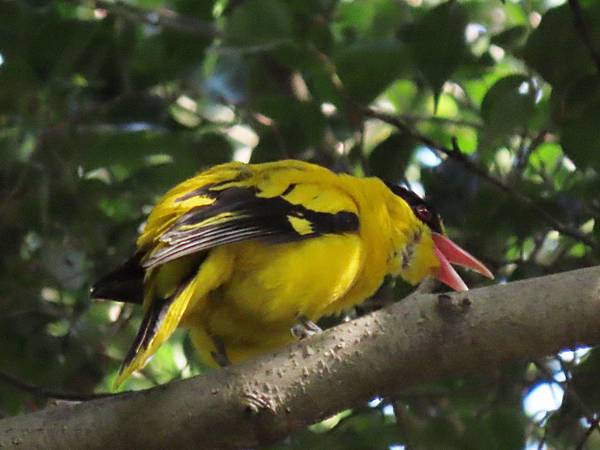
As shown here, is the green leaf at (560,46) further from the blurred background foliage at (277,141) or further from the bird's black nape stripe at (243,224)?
the bird's black nape stripe at (243,224)

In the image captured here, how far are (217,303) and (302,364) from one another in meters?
0.92

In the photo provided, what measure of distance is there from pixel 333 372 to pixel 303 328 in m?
0.91

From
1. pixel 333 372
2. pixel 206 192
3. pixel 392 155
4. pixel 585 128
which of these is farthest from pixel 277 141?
pixel 333 372

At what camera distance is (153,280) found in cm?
293

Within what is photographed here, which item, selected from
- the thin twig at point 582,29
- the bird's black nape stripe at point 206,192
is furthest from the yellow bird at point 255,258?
the thin twig at point 582,29

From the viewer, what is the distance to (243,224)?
303cm

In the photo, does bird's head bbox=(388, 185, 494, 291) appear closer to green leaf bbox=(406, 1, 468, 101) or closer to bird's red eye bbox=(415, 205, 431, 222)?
bird's red eye bbox=(415, 205, 431, 222)

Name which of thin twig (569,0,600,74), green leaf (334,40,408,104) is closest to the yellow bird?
green leaf (334,40,408,104)

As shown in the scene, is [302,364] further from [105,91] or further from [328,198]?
[105,91]

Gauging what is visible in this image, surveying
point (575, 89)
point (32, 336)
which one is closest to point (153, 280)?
point (32, 336)

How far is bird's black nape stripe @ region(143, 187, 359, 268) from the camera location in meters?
2.79

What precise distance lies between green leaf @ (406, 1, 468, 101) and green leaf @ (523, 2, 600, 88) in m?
0.21

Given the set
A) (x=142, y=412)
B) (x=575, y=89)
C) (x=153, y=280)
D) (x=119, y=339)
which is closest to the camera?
(x=142, y=412)

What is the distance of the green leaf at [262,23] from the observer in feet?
11.5
